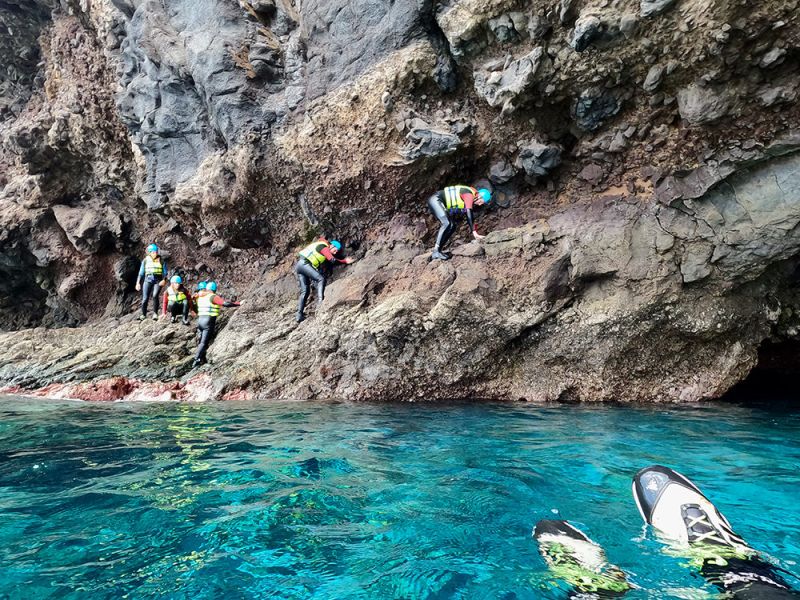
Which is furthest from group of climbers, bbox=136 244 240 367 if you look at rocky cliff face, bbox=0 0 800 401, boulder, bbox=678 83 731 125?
boulder, bbox=678 83 731 125

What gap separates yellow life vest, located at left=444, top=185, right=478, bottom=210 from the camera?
852cm

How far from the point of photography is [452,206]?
859cm

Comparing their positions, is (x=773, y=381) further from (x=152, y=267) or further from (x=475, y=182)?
(x=152, y=267)

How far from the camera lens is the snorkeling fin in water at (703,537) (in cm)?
218

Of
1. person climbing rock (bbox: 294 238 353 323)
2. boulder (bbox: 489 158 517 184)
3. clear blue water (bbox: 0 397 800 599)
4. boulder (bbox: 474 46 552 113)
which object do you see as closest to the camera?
clear blue water (bbox: 0 397 800 599)

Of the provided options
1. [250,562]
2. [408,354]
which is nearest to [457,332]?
[408,354]

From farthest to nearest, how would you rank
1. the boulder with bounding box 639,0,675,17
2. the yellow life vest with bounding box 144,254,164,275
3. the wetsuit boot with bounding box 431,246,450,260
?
the yellow life vest with bounding box 144,254,164,275 < the wetsuit boot with bounding box 431,246,450,260 < the boulder with bounding box 639,0,675,17

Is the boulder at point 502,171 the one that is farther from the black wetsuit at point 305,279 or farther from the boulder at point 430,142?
the black wetsuit at point 305,279

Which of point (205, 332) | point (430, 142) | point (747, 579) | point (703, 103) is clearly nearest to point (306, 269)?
point (205, 332)

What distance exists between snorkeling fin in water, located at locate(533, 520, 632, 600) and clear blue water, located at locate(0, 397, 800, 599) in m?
0.08

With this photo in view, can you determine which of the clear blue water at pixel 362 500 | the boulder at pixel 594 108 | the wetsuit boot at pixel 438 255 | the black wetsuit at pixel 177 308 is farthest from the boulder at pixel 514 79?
the black wetsuit at pixel 177 308

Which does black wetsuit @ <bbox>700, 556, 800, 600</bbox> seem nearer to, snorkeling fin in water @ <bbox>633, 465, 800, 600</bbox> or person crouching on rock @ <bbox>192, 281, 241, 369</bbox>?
snorkeling fin in water @ <bbox>633, 465, 800, 600</bbox>

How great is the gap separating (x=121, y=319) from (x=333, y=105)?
9.52 meters

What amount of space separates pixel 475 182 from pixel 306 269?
390 centimetres
